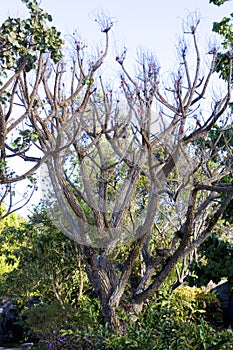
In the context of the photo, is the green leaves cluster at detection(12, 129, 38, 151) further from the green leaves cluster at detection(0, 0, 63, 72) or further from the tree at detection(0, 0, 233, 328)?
the tree at detection(0, 0, 233, 328)

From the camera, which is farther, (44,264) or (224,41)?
(44,264)

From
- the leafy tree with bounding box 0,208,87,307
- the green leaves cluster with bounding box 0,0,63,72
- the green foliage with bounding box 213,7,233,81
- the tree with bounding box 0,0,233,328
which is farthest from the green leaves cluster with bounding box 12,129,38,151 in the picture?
the leafy tree with bounding box 0,208,87,307

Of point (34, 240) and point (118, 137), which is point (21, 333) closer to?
point (34, 240)

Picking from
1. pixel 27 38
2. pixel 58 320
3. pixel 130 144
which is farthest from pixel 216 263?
pixel 27 38

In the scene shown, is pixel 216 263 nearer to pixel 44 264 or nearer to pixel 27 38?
pixel 44 264

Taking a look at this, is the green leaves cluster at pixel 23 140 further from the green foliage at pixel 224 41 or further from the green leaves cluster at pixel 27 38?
the green foliage at pixel 224 41

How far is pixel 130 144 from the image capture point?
739 cm

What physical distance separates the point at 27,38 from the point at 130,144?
3.12 meters

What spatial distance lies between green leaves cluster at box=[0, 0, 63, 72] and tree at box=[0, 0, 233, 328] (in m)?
2.10

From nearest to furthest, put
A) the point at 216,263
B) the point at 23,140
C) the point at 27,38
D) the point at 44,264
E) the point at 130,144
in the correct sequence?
the point at 27,38, the point at 23,140, the point at 216,263, the point at 130,144, the point at 44,264

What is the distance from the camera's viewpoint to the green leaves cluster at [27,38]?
431 cm

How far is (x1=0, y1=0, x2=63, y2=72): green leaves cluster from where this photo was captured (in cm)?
431

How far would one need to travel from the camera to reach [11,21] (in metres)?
4.35

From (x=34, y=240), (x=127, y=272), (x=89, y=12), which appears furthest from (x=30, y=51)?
(x=34, y=240)
